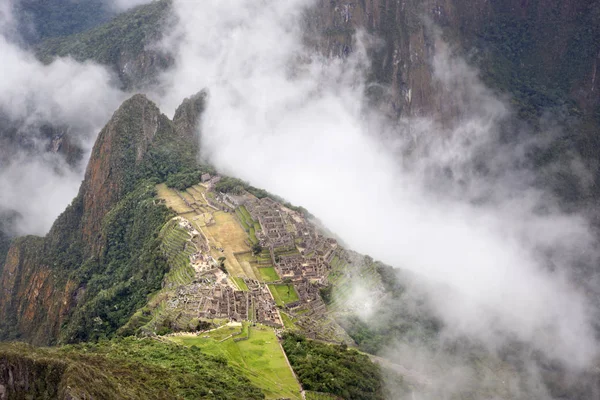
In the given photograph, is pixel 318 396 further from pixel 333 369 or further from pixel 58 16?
pixel 58 16

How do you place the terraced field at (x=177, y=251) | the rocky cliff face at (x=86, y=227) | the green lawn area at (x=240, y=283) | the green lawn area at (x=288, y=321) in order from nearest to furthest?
the green lawn area at (x=288, y=321)
the green lawn area at (x=240, y=283)
the terraced field at (x=177, y=251)
the rocky cliff face at (x=86, y=227)

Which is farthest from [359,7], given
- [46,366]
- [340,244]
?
[46,366]

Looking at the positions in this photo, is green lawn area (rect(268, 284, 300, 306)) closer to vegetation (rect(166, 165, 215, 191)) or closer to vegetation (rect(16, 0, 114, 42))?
vegetation (rect(166, 165, 215, 191))

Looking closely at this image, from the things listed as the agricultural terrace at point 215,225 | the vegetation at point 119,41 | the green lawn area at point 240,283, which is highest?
the vegetation at point 119,41

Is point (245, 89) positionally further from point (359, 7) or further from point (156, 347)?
point (156, 347)

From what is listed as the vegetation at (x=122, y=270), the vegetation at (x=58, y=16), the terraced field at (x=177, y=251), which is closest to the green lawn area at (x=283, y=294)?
the terraced field at (x=177, y=251)

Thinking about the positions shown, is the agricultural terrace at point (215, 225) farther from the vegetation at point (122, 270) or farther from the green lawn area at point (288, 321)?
the green lawn area at point (288, 321)
